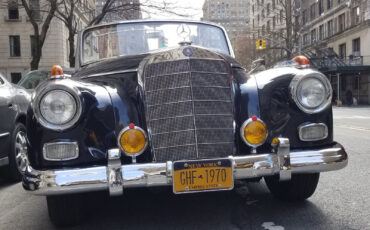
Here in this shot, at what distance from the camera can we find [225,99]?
297 centimetres

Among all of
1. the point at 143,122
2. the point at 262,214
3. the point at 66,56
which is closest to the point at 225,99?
the point at 143,122

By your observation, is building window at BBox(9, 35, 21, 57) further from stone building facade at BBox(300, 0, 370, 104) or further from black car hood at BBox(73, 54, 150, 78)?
black car hood at BBox(73, 54, 150, 78)

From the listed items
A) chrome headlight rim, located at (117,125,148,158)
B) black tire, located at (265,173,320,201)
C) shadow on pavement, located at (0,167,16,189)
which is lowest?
shadow on pavement, located at (0,167,16,189)

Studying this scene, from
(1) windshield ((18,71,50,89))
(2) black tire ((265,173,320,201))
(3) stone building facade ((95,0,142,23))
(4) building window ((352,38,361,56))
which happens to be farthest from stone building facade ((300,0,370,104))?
(2) black tire ((265,173,320,201))

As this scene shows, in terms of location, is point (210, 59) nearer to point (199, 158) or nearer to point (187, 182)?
point (199, 158)

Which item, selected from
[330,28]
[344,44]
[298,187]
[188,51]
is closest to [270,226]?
[298,187]

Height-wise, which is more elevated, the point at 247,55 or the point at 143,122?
the point at 247,55

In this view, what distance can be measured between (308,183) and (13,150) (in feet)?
11.7

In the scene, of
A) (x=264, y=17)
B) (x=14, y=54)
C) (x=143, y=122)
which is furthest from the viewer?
(x=264, y=17)

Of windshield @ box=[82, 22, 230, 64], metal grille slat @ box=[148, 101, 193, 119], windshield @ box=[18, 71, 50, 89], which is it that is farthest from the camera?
windshield @ box=[18, 71, 50, 89]

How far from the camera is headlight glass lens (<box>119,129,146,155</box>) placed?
2793mm

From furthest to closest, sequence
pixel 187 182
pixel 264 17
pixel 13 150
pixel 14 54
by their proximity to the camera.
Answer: pixel 264 17 < pixel 14 54 < pixel 13 150 < pixel 187 182

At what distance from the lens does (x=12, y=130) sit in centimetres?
488

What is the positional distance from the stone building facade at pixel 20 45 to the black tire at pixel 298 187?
32.5m
